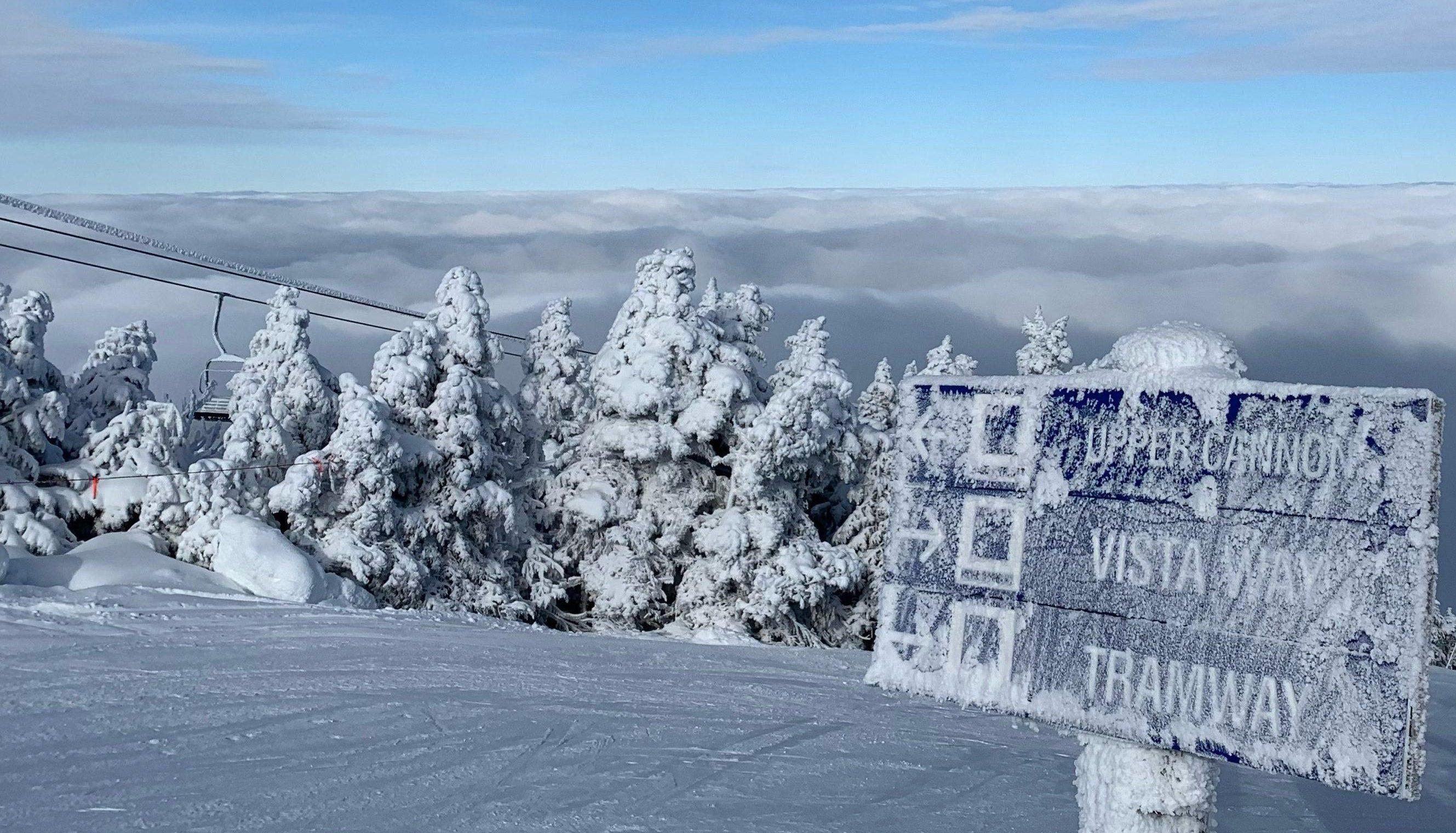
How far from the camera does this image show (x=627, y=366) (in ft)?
87.0

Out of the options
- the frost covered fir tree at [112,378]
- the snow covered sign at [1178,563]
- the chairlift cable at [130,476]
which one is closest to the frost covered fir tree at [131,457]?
Result: the chairlift cable at [130,476]

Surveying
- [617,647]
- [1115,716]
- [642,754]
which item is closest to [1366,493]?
[1115,716]

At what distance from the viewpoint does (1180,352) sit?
4457 millimetres

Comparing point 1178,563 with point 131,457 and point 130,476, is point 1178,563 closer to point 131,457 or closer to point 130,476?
point 130,476

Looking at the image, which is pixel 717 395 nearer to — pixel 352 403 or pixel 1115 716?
pixel 352 403

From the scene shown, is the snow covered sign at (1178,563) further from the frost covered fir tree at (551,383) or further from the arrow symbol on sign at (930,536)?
the frost covered fir tree at (551,383)

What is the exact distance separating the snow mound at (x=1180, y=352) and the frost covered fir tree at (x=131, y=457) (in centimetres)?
1893

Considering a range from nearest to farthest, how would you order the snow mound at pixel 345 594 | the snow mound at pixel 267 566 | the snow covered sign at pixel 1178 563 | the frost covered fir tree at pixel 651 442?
the snow covered sign at pixel 1178 563 < the snow mound at pixel 267 566 < the snow mound at pixel 345 594 < the frost covered fir tree at pixel 651 442

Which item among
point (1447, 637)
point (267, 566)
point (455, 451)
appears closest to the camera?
point (267, 566)

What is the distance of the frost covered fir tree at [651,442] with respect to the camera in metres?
25.6

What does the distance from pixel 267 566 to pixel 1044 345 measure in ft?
70.6

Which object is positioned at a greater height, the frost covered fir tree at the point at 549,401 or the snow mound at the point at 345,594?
the frost covered fir tree at the point at 549,401

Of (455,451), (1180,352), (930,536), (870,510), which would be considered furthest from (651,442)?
(1180,352)

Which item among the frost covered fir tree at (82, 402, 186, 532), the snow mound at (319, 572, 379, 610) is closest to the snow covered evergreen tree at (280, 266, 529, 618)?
the frost covered fir tree at (82, 402, 186, 532)
